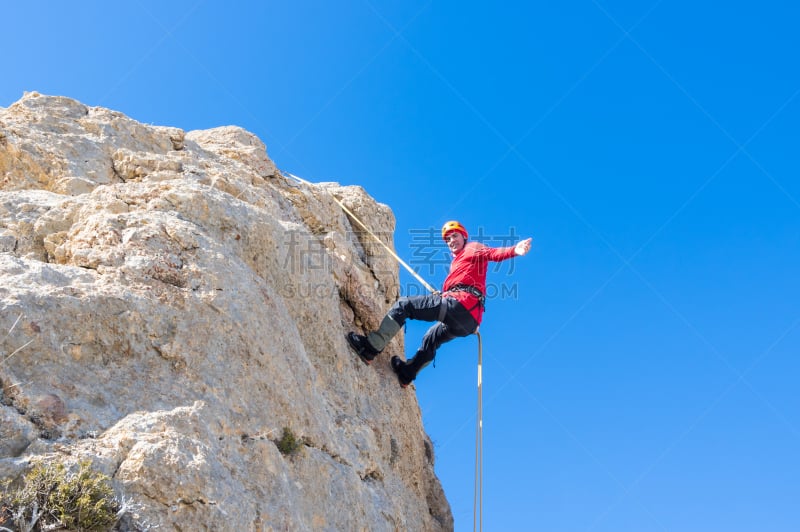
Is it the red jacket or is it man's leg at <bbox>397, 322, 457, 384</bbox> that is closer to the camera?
the red jacket

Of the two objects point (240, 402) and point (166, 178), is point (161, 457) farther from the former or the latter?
point (166, 178)

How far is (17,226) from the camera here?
7434mm

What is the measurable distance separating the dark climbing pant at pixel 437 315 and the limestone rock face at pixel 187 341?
2.75 ft

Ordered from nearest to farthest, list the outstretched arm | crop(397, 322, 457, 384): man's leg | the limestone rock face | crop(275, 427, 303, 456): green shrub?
the limestone rock face, crop(275, 427, 303, 456): green shrub, the outstretched arm, crop(397, 322, 457, 384): man's leg

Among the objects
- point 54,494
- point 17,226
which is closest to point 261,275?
point 17,226

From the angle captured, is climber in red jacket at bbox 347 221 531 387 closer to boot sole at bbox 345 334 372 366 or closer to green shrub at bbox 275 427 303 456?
boot sole at bbox 345 334 372 366

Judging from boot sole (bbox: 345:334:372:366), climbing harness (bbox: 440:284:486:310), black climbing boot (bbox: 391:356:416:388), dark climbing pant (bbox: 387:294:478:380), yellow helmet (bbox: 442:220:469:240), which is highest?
yellow helmet (bbox: 442:220:469:240)

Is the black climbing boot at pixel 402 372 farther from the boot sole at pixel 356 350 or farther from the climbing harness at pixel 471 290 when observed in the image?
the climbing harness at pixel 471 290

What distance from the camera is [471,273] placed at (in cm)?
1048

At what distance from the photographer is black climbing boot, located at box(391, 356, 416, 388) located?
1080 centimetres

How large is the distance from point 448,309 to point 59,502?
6.43 m

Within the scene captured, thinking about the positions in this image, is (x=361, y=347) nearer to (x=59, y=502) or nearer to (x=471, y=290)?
(x=471, y=290)

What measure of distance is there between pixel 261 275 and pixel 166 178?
219 cm

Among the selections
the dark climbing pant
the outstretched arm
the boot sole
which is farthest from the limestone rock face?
the outstretched arm
